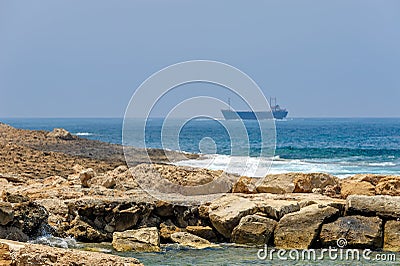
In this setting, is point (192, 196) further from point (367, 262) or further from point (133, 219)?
point (367, 262)

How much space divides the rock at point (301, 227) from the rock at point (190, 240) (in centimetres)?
138

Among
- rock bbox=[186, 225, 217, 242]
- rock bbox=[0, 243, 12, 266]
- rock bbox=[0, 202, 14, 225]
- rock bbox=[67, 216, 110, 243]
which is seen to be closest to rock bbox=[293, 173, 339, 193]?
rock bbox=[186, 225, 217, 242]

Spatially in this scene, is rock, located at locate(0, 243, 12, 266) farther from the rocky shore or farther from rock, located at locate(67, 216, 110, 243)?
rock, located at locate(67, 216, 110, 243)

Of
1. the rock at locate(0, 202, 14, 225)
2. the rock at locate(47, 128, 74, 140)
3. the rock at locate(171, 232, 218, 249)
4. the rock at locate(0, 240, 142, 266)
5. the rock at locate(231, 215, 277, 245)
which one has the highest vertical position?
the rock at locate(47, 128, 74, 140)

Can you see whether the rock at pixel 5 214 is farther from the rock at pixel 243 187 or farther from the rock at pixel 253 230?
the rock at pixel 243 187

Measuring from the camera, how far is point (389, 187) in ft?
46.3

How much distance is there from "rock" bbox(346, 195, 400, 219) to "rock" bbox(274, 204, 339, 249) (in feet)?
1.50

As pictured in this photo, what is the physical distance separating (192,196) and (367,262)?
477 centimetres

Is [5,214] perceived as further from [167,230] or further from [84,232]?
[167,230]

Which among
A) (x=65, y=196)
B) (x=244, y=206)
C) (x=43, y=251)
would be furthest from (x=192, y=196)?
(x=43, y=251)

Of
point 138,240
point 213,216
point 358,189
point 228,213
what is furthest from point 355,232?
point 138,240

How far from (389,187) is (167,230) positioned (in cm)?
539

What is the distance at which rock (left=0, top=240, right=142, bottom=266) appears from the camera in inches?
228

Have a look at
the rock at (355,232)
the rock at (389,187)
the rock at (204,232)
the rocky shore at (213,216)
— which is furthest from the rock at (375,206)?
the rock at (204,232)
